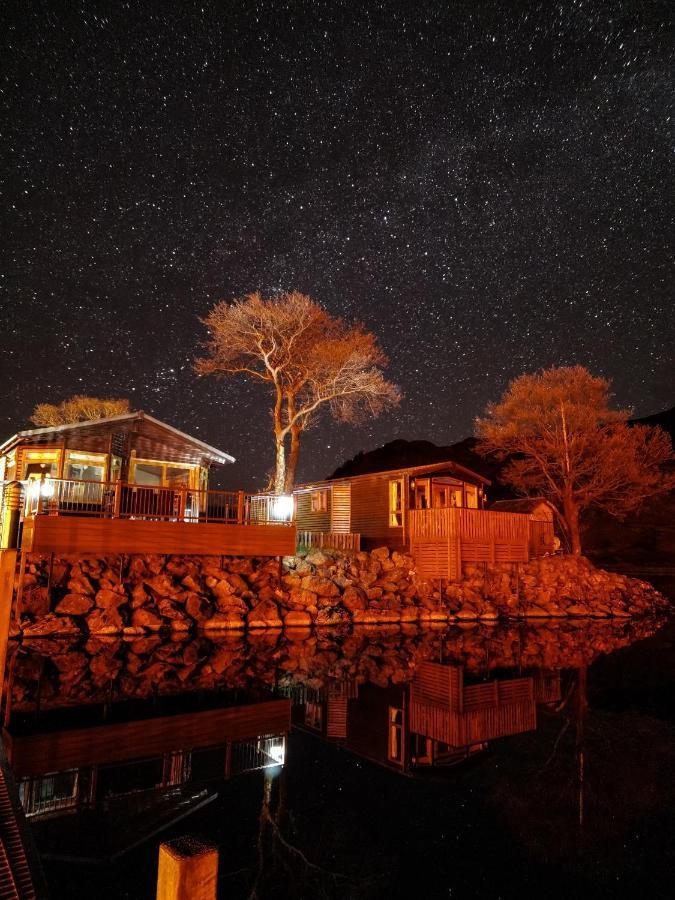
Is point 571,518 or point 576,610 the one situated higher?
point 571,518

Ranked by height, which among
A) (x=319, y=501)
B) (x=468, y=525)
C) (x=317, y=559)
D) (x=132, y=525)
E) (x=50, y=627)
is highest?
(x=319, y=501)

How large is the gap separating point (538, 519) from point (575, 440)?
564 centimetres

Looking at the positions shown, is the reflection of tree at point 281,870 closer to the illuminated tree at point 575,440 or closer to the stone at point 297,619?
the stone at point 297,619

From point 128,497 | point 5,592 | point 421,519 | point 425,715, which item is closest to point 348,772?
point 425,715

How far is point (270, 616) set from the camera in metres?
19.6

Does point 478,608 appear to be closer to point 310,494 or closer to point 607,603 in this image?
point 607,603

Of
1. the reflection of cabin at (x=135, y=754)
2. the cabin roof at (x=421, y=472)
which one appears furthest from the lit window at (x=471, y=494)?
the reflection of cabin at (x=135, y=754)

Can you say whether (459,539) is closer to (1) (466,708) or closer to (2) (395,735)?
(1) (466,708)

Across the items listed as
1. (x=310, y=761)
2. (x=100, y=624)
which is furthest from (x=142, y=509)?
(x=310, y=761)

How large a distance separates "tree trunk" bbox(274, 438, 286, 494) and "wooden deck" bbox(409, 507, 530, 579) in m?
6.20

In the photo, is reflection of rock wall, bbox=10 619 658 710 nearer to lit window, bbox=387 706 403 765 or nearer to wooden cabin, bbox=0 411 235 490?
lit window, bbox=387 706 403 765

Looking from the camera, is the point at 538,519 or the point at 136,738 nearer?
the point at 136,738

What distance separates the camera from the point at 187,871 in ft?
8.23

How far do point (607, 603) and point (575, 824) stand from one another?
23.6 m
